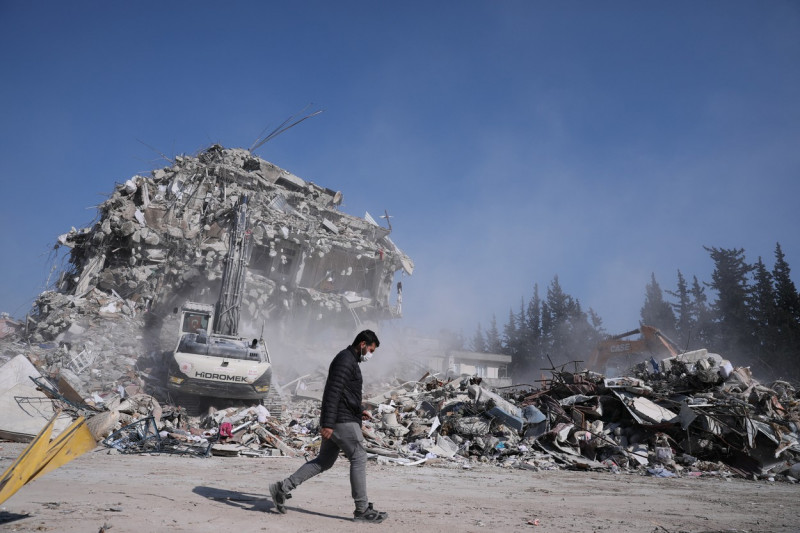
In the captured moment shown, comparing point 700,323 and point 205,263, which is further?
point 700,323

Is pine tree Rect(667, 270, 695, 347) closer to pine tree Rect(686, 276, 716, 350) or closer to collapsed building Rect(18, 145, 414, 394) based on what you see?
pine tree Rect(686, 276, 716, 350)

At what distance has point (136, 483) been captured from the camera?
14.8ft

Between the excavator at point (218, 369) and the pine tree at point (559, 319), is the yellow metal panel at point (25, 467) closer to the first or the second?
the excavator at point (218, 369)

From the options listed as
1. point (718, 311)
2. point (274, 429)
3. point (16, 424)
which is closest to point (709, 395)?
point (274, 429)

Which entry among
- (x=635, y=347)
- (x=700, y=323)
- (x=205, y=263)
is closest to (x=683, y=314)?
(x=700, y=323)

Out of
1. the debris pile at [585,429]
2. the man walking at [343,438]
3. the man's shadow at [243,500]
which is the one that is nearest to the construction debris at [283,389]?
the debris pile at [585,429]

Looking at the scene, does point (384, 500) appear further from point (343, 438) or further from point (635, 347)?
point (635, 347)

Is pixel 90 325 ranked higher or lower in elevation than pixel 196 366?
higher

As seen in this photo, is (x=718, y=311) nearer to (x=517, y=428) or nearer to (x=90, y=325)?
(x=517, y=428)

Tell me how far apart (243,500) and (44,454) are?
1.86 m

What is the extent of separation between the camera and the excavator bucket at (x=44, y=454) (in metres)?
2.41

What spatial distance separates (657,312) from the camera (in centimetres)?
4228

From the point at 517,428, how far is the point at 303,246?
60.5 feet

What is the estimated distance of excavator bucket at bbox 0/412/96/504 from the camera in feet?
7.91
